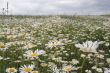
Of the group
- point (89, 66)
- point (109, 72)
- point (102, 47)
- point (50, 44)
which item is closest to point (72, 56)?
point (89, 66)

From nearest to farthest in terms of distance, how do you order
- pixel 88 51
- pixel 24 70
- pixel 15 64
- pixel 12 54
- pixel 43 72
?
pixel 88 51 → pixel 24 70 → pixel 43 72 → pixel 15 64 → pixel 12 54

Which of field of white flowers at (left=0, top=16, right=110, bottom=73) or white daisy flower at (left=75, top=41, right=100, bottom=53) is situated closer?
white daisy flower at (left=75, top=41, right=100, bottom=53)

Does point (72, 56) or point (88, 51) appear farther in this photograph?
point (72, 56)

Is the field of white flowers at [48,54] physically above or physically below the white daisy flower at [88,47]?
below

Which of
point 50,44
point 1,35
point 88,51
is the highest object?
point 88,51

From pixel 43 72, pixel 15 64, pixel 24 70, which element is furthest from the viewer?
pixel 15 64

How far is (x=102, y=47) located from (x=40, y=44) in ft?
9.96

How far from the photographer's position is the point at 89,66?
19.3ft

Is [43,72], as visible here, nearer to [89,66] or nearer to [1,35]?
[89,66]

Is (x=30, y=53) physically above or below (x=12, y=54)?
above

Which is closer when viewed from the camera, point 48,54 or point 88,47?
point 88,47

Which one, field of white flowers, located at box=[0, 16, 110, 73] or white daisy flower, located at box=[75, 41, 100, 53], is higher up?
white daisy flower, located at box=[75, 41, 100, 53]

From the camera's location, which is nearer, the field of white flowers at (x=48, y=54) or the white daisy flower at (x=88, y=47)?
the white daisy flower at (x=88, y=47)

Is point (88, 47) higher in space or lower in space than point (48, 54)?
higher
